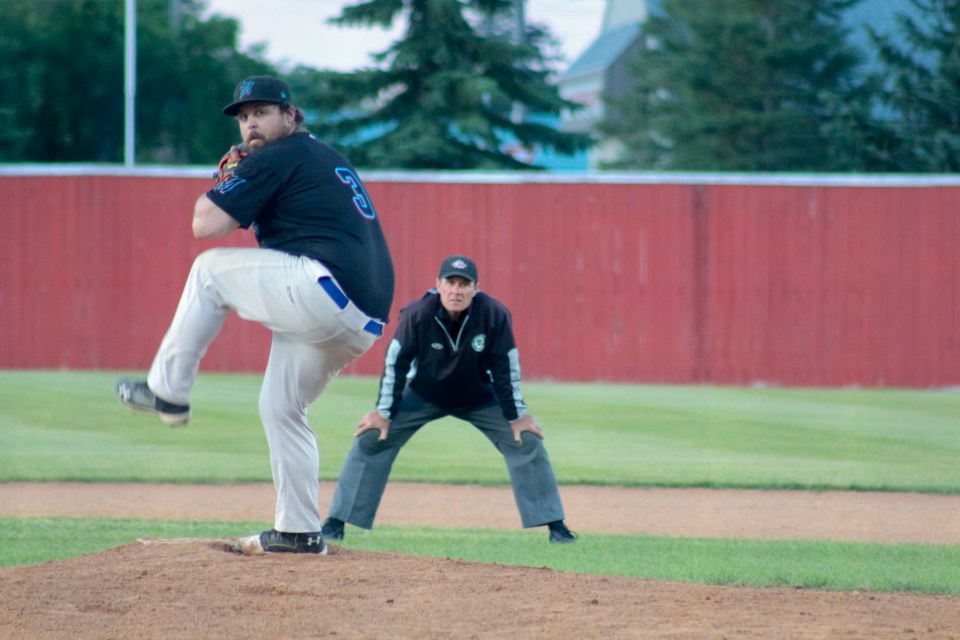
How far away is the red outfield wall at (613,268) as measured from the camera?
64.5ft

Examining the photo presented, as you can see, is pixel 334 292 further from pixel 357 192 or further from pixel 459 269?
pixel 459 269

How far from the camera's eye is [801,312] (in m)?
19.8

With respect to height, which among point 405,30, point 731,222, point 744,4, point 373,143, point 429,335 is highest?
point 744,4

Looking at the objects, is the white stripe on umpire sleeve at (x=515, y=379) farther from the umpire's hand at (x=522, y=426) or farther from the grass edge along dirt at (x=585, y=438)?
the grass edge along dirt at (x=585, y=438)

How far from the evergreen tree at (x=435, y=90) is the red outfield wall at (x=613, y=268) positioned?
6.92m

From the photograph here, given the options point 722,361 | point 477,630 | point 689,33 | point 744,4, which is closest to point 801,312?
point 722,361

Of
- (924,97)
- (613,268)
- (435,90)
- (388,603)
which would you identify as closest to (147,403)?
(388,603)

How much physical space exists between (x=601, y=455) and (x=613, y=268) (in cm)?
766

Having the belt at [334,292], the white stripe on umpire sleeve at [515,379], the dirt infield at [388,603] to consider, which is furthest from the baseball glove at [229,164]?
the white stripe on umpire sleeve at [515,379]

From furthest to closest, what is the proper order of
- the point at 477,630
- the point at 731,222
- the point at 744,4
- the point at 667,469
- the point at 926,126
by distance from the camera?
the point at 744,4
the point at 926,126
the point at 731,222
the point at 667,469
the point at 477,630

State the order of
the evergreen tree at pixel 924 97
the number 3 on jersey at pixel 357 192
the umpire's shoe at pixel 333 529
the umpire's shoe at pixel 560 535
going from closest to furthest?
the number 3 on jersey at pixel 357 192 < the umpire's shoe at pixel 333 529 < the umpire's shoe at pixel 560 535 < the evergreen tree at pixel 924 97

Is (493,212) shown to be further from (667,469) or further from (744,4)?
(744,4)

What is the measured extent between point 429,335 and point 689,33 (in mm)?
38892

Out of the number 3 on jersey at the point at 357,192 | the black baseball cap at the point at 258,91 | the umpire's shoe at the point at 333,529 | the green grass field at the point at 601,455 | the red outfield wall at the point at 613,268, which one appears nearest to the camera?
the black baseball cap at the point at 258,91
